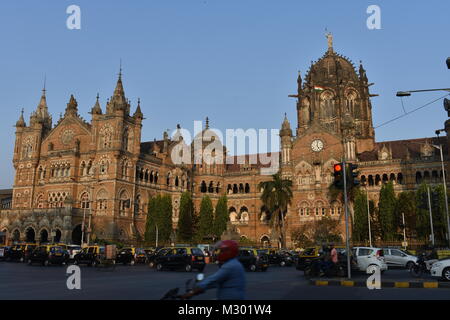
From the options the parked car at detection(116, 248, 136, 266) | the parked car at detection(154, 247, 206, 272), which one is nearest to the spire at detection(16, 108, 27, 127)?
the parked car at detection(116, 248, 136, 266)

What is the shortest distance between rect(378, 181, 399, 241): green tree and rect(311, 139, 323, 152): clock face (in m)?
14.2

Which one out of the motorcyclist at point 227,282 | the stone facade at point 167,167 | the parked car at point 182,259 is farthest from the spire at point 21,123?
the motorcyclist at point 227,282

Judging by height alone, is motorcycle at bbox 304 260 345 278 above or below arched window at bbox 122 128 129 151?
below

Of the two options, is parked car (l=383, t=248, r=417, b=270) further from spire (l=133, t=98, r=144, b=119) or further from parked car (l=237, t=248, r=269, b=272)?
spire (l=133, t=98, r=144, b=119)

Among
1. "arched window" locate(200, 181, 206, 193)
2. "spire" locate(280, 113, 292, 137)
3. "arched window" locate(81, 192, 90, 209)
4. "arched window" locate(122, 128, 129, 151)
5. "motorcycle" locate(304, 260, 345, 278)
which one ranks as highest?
"spire" locate(280, 113, 292, 137)

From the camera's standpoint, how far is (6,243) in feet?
196

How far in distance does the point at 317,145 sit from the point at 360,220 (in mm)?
16317

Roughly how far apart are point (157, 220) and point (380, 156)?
33.7 metres

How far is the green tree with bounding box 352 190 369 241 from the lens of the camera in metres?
56.2

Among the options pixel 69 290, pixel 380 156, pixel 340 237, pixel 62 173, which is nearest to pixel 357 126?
pixel 380 156

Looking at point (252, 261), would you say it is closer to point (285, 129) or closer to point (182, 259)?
point (182, 259)

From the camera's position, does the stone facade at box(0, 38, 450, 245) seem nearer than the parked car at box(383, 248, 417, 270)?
No

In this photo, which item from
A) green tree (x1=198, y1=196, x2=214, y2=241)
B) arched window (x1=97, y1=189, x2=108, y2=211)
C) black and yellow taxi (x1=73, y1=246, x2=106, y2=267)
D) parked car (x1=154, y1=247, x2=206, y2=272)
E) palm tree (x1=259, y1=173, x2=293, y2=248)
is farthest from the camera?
green tree (x1=198, y1=196, x2=214, y2=241)
